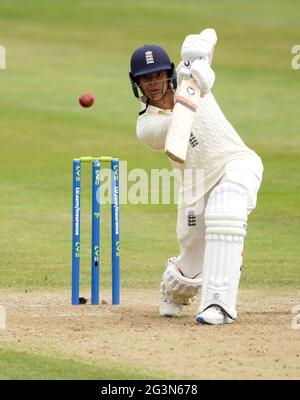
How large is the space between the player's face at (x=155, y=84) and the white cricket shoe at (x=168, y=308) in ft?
4.64

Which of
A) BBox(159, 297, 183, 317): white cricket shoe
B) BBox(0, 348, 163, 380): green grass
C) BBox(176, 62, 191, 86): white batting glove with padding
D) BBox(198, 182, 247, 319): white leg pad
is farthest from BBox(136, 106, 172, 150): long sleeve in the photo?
BBox(0, 348, 163, 380): green grass

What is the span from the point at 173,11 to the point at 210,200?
995 inches

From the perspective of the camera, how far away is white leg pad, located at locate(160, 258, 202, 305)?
8.30 meters

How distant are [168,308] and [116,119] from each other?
1262cm

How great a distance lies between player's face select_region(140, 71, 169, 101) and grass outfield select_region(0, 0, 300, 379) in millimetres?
2107

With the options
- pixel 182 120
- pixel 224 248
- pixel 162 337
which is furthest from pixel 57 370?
pixel 182 120

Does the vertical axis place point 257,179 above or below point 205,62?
below

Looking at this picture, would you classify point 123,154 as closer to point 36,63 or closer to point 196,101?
point 36,63

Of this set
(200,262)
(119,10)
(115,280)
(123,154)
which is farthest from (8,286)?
(119,10)

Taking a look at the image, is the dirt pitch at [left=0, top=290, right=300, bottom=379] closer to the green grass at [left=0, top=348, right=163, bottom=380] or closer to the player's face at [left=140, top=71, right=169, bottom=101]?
the green grass at [left=0, top=348, right=163, bottom=380]

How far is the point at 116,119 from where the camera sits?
20844 mm

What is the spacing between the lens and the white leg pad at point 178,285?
8305 millimetres

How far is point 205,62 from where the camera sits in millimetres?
7840

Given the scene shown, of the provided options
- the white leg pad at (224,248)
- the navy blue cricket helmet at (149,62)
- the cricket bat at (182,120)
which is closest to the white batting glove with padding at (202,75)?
the cricket bat at (182,120)
